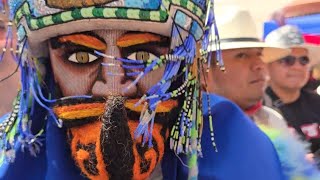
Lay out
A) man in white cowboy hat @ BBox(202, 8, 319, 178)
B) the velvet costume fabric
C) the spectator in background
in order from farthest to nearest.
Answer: man in white cowboy hat @ BBox(202, 8, 319, 178), the spectator in background, the velvet costume fabric

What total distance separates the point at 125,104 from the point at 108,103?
35 millimetres

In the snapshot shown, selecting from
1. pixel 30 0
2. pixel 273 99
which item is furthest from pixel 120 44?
pixel 273 99

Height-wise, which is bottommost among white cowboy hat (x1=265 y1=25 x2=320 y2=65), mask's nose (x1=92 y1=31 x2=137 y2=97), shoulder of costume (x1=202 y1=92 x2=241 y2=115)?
shoulder of costume (x1=202 y1=92 x2=241 y2=115)

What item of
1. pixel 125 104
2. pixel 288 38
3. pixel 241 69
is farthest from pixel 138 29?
pixel 288 38

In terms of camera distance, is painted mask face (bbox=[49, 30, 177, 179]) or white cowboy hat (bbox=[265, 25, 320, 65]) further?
white cowboy hat (bbox=[265, 25, 320, 65])

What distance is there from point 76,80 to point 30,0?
0.60 feet

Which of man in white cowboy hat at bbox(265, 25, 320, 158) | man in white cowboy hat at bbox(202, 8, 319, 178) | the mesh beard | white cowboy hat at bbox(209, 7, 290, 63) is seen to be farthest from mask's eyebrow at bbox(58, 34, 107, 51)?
man in white cowboy hat at bbox(265, 25, 320, 158)

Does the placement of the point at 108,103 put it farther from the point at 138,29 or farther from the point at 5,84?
the point at 5,84

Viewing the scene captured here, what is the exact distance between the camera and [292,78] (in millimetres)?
3043

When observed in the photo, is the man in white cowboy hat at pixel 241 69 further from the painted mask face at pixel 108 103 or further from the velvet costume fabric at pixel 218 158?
the painted mask face at pixel 108 103

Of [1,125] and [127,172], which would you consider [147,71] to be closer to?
[127,172]

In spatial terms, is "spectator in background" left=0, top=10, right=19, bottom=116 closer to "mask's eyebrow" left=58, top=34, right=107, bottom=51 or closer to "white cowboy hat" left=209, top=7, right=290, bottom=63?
"mask's eyebrow" left=58, top=34, right=107, bottom=51

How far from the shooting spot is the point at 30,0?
3.92 ft

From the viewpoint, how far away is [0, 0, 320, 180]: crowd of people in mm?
1150
